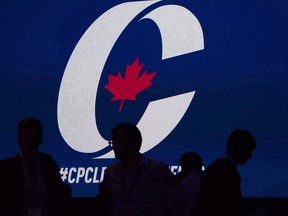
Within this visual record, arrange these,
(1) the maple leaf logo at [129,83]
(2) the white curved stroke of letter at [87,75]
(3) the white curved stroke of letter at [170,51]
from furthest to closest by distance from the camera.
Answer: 1. (2) the white curved stroke of letter at [87,75]
2. (1) the maple leaf logo at [129,83]
3. (3) the white curved stroke of letter at [170,51]

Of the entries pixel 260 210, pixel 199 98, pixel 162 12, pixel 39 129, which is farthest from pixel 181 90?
pixel 39 129

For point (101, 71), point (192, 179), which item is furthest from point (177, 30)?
point (192, 179)

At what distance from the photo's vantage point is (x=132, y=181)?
3.11 metres

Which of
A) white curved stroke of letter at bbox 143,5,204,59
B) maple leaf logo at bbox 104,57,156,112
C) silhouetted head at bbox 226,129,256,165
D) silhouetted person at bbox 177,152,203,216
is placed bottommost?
silhouetted person at bbox 177,152,203,216

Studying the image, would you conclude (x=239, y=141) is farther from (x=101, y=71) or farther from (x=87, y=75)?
(x=87, y=75)

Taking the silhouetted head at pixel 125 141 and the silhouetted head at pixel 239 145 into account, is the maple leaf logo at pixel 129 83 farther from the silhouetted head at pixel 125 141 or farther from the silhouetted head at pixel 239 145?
the silhouetted head at pixel 125 141

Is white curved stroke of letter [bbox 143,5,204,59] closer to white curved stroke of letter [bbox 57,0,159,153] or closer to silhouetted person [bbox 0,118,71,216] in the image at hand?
white curved stroke of letter [bbox 57,0,159,153]

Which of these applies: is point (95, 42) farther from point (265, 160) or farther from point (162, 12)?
point (265, 160)

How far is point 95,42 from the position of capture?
269 inches

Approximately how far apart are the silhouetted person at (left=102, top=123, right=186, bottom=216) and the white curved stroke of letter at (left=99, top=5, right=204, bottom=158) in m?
2.98

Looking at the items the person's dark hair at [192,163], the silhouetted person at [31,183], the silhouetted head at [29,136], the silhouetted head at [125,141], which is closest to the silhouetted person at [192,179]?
the person's dark hair at [192,163]

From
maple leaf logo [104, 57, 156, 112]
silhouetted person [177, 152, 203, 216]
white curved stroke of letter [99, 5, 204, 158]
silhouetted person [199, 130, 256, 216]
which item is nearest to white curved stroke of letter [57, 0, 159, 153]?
maple leaf logo [104, 57, 156, 112]

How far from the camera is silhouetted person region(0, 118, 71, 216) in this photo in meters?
2.98

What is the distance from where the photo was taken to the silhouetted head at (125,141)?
3.12m
